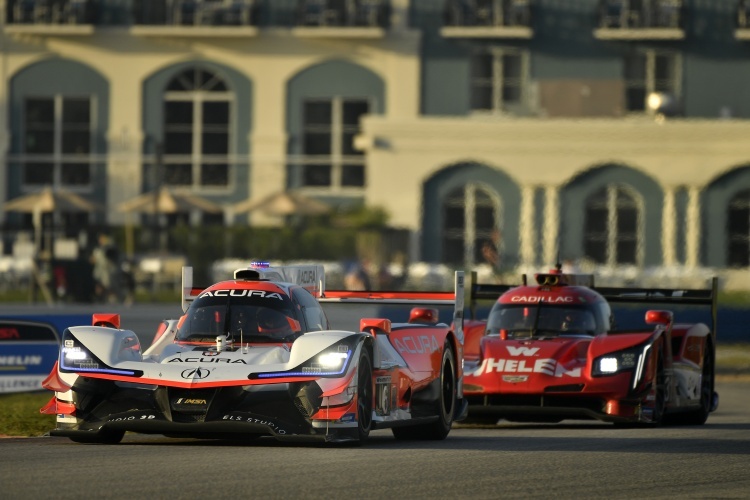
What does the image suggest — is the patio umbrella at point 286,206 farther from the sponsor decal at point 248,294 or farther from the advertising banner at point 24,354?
the sponsor decal at point 248,294

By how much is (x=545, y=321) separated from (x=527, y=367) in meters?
1.24

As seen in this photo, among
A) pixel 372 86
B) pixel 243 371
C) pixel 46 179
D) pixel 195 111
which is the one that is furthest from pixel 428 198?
pixel 243 371

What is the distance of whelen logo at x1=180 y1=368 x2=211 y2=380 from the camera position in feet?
37.2

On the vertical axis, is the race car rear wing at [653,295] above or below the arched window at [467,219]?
above

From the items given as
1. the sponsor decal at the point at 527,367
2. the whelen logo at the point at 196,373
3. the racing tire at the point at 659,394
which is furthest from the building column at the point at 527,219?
the whelen logo at the point at 196,373

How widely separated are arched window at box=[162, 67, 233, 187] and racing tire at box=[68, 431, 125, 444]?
45.0 meters

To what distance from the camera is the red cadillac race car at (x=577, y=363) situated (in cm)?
1512

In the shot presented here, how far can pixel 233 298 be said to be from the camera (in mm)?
12531

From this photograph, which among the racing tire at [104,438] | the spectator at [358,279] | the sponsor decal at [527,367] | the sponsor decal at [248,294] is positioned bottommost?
the spectator at [358,279]

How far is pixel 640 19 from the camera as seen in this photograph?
56.2m

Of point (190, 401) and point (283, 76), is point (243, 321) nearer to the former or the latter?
point (190, 401)

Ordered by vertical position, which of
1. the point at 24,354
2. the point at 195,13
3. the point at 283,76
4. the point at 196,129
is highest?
the point at 195,13

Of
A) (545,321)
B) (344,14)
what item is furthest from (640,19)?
(545,321)

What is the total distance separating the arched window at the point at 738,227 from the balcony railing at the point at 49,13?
2082 centimetres
